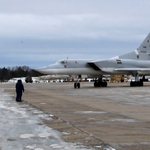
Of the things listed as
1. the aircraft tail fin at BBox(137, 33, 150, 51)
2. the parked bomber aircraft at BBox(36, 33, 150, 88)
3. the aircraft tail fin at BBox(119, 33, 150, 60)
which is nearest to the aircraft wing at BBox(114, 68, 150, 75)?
the parked bomber aircraft at BBox(36, 33, 150, 88)

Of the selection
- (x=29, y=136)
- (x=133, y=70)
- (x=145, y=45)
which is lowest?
(x=29, y=136)

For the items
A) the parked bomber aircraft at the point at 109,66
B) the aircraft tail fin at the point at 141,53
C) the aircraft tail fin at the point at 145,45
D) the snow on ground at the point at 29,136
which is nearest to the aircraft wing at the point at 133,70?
the parked bomber aircraft at the point at 109,66

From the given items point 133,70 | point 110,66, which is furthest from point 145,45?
point 110,66

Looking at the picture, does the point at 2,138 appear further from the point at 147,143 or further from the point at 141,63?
the point at 141,63

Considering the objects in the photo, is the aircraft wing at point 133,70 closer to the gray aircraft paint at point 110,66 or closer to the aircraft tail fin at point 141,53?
the gray aircraft paint at point 110,66

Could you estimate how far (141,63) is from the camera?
1469 inches

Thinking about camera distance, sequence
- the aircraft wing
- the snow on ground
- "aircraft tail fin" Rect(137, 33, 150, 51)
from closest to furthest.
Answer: the snow on ground
the aircraft wing
"aircraft tail fin" Rect(137, 33, 150, 51)

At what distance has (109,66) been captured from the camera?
3525cm

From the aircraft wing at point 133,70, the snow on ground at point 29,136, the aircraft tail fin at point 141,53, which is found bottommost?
the snow on ground at point 29,136

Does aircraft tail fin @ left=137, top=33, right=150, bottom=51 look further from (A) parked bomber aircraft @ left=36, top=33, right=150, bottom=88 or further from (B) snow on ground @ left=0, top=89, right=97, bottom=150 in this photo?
(B) snow on ground @ left=0, top=89, right=97, bottom=150

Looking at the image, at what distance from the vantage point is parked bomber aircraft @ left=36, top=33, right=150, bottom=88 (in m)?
33.2

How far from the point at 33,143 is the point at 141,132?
2.74 meters

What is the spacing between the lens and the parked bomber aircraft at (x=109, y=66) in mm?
33188

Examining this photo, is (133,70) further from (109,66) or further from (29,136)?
(29,136)
